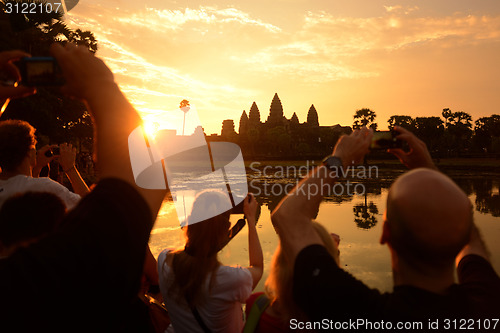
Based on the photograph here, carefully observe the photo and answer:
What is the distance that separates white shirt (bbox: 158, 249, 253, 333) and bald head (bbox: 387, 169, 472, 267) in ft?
3.96

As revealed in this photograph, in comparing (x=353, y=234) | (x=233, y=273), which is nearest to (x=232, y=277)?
(x=233, y=273)

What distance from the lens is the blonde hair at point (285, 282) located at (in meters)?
1.58

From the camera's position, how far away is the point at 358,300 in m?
1.04

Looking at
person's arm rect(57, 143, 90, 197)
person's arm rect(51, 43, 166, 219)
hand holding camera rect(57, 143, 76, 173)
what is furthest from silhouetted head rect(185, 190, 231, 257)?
hand holding camera rect(57, 143, 76, 173)

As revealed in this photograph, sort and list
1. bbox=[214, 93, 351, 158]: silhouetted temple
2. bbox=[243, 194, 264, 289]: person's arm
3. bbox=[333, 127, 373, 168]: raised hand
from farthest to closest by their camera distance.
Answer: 1. bbox=[214, 93, 351, 158]: silhouetted temple
2. bbox=[243, 194, 264, 289]: person's arm
3. bbox=[333, 127, 373, 168]: raised hand

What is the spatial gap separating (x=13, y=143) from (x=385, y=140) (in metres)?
2.74

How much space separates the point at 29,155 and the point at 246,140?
89.4 metres

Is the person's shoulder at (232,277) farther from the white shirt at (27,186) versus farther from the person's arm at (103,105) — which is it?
the white shirt at (27,186)

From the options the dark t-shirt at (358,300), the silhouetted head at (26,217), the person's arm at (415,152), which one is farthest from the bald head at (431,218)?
the silhouetted head at (26,217)

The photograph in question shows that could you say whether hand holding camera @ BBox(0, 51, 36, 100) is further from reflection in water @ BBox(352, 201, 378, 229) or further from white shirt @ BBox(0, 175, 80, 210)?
reflection in water @ BBox(352, 201, 378, 229)

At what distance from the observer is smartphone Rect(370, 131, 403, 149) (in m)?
1.52

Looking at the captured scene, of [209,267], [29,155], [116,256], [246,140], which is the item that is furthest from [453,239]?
[246,140]

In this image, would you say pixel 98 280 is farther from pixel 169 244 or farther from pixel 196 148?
pixel 196 148

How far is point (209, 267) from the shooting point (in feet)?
6.68
